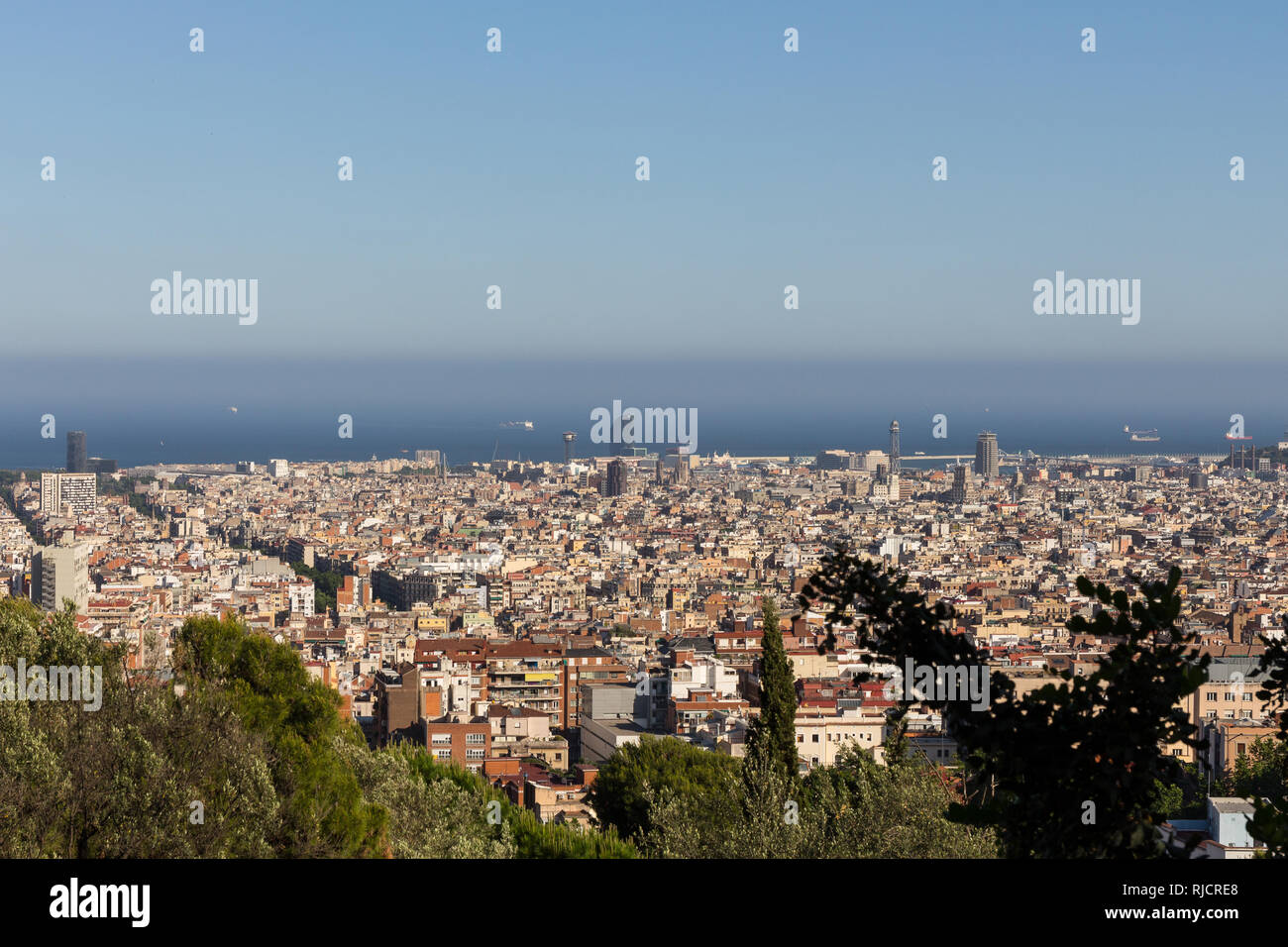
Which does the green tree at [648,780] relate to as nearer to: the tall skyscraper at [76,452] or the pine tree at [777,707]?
the pine tree at [777,707]

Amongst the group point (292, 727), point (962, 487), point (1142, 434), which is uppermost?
point (1142, 434)

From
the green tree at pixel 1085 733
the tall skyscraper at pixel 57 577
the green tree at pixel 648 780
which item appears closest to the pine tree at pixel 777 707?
the green tree at pixel 648 780

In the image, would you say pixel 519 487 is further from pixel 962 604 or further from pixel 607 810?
pixel 607 810

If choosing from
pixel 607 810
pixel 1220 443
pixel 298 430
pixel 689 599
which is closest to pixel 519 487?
pixel 689 599

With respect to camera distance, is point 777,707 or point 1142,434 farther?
point 1142,434

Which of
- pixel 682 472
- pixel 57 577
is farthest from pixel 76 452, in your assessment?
pixel 57 577

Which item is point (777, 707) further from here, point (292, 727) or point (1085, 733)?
point (1085, 733)

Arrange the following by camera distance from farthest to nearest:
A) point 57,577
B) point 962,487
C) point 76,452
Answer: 1. point 76,452
2. point 962,487
3. point 57,577
